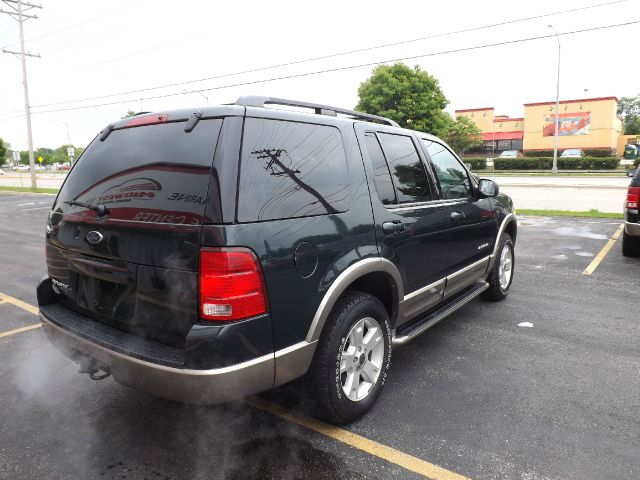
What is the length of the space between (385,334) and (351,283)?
47cm

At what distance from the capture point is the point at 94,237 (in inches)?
101

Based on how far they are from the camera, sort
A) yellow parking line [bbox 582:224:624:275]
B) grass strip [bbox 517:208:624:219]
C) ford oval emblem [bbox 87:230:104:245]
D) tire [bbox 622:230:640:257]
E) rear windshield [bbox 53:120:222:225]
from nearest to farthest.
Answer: rear windshield [bbox 53:120:222:225] → ford oval emblem [bbox 87:230:104:245] → yellow parking line [bbox 582:224:624:275] → tire [bbox 622:230:640:257] → grass strip [bbox 517:208:624:219]

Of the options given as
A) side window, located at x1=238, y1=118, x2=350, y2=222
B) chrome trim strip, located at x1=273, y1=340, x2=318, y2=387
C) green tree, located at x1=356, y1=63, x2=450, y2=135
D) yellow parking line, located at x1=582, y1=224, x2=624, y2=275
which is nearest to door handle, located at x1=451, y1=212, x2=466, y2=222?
side window, located at x1=238, y1=118, x2=350, y2=222

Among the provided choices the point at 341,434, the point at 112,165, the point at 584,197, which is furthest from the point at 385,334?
the point at 584,197

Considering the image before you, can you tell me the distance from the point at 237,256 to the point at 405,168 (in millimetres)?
1789

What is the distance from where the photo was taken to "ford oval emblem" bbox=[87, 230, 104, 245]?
2.52m

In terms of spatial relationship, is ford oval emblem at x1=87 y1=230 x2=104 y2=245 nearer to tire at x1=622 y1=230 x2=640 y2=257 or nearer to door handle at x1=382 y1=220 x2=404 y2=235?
door handle at x1=382 y1=220 x2=404 y2=235

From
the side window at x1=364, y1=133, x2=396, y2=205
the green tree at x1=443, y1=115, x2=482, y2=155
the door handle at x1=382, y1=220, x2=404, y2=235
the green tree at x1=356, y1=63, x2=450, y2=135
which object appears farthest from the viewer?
the green tree at x1=443, y1=115, x2=482, y2=155

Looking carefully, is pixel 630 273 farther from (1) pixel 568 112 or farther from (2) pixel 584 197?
(1) pixel 568 112

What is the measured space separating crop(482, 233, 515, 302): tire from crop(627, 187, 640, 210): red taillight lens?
2592mm

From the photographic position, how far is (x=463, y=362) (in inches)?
146

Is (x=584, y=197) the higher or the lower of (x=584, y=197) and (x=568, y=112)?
the lower

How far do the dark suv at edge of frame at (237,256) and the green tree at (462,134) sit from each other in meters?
47.4

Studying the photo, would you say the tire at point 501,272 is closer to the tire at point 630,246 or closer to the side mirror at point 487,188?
the side mirror at point 487,188
